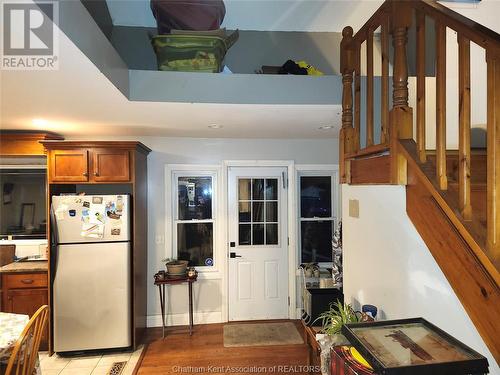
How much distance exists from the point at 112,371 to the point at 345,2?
3.85 meters

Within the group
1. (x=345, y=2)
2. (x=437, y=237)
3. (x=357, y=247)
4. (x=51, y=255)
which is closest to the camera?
(x=437, y=237)

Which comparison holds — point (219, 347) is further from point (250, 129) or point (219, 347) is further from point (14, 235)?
point (14, 235)

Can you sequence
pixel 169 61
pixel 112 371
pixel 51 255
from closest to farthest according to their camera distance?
pixel 169 61
pixel 112 371
pixel 51 255

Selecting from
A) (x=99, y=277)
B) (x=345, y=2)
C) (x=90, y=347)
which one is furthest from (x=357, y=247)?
(x=90, y=347)

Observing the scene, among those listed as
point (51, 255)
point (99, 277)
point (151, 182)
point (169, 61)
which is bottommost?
point (99, 277)

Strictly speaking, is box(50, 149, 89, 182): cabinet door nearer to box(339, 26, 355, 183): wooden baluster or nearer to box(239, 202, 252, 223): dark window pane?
box(239, 202, 252, 223): dark window pane

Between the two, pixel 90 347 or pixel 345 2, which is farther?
pixel 90 347

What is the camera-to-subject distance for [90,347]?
3.05 meters

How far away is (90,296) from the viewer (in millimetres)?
3039

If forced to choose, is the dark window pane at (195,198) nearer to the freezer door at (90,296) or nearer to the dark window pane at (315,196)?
the freezer door at (90,296)

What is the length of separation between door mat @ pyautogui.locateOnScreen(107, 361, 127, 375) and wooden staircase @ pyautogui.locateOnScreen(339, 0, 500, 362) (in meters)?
2.75

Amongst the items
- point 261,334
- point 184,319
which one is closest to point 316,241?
point 261,334

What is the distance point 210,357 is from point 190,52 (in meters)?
2.82

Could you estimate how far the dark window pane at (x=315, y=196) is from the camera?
4020 millimetres
